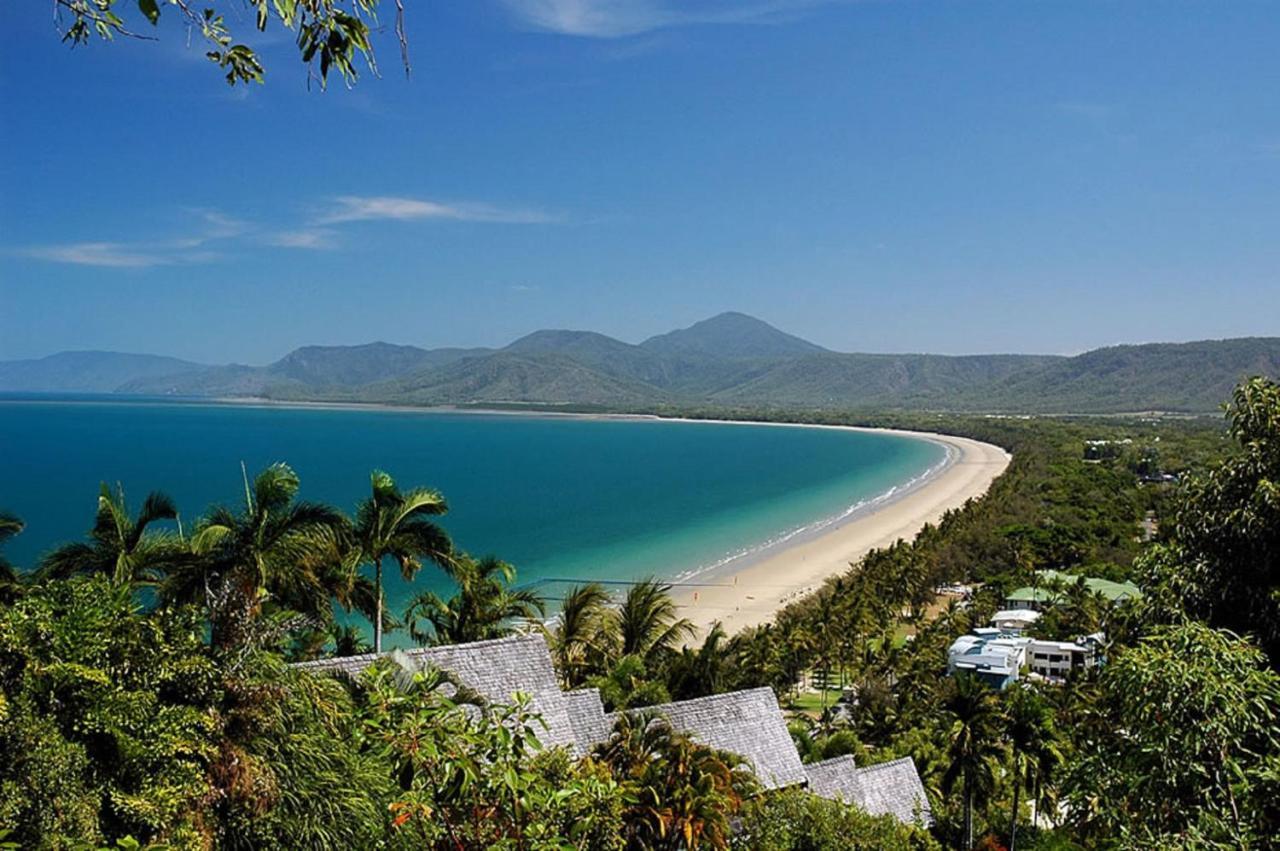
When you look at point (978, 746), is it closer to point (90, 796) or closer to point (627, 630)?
point (627, 630)

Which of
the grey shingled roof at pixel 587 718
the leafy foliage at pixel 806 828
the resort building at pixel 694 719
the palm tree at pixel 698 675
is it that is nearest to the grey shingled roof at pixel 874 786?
the resort building at pixel 694 719

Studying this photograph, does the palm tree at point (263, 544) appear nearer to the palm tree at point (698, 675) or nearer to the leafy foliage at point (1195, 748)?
the leafy foliage at point (1195, 748)

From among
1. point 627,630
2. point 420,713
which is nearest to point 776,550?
point 627,630

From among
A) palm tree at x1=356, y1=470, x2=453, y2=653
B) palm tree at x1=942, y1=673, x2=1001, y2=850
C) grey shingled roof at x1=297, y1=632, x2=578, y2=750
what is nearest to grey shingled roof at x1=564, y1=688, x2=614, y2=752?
grey shingled roof at x1=297, y1=632, x2=578, y2=750

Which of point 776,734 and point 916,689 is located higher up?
point 776,734

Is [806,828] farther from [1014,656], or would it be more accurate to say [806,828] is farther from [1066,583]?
[1066,583]

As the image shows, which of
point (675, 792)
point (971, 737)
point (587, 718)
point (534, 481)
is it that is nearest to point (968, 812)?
point (971, 737)

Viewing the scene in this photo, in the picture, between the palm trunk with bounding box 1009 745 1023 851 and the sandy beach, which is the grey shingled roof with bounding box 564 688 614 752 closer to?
the palm trunk with bounding box 1009 745 1023 851
